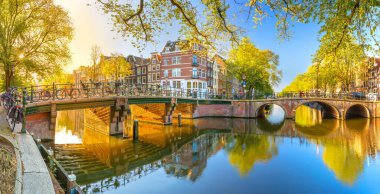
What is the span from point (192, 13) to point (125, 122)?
15.1 meters

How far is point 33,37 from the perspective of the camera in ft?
71.4

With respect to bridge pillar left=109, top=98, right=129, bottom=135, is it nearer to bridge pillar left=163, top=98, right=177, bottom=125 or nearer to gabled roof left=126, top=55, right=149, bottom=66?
bridge pillar left=163, top=98, right=177, bottom=125

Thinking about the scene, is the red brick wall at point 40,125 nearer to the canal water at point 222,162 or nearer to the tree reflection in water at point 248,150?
the canal water at point 222,162

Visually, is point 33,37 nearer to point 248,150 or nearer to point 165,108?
point 165,108

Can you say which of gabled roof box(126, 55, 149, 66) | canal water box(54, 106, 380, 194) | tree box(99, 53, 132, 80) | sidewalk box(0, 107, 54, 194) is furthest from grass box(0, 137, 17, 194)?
gabled roof box(126, 55, 149, 66)

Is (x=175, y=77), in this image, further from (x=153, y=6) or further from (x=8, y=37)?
(x=153, y=6)

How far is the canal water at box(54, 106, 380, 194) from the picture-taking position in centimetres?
1077

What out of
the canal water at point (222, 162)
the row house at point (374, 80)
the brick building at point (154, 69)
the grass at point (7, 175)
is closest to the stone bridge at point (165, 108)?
the canal water at point (222, 162)

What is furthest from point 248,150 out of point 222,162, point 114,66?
point 114,66

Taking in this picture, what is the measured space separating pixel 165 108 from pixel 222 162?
15.6 meters

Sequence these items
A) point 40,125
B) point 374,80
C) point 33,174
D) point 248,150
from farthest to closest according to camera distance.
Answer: point 374,80
point 248,150
point 40,125
point 33,174

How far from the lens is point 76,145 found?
59.2ft

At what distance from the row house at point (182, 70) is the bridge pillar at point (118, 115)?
22549mm

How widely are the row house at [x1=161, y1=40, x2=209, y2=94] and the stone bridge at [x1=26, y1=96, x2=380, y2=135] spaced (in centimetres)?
836
